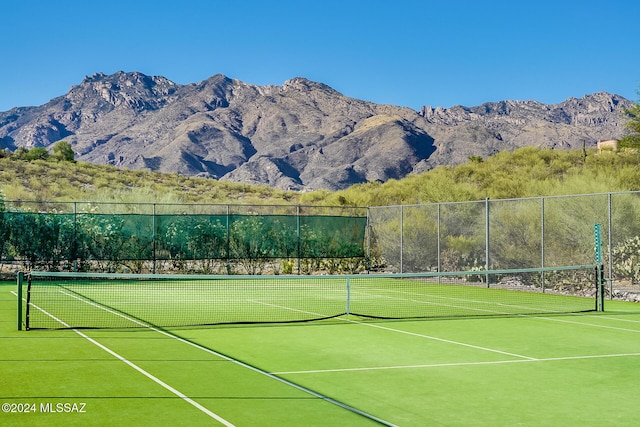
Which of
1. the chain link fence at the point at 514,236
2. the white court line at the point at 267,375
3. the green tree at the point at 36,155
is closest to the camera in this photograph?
the white court line at the point at 267,375

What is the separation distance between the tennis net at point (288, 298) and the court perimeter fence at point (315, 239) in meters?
0.77

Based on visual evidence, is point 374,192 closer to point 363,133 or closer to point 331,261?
point 331,261

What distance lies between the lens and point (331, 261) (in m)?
31.0

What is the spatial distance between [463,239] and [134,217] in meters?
11.2

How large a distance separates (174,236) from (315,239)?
5.10 metres

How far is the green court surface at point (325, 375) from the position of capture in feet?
24.3

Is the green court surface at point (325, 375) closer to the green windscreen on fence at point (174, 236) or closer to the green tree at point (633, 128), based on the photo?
the green windscreen on fence at point (174, 236)

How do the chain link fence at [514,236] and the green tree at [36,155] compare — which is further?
the green tree at [36,155]

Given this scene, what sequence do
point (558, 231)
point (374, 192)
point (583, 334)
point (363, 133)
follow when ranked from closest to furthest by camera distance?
point (583, 334), point (558, 231), point (374, 192), point (363, 133)

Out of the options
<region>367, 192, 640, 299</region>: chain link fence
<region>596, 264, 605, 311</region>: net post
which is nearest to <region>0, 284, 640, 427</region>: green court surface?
<region>596, 264, 605, 311</region>: net post

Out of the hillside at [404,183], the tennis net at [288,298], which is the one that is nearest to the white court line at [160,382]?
the tennis net at [288,298]

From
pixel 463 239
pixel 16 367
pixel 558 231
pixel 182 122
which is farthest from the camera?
pixel 182 122

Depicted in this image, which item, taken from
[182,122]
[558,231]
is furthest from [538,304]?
[182,122]

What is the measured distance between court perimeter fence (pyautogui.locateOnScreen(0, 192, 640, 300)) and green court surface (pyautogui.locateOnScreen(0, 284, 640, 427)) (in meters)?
8.73
